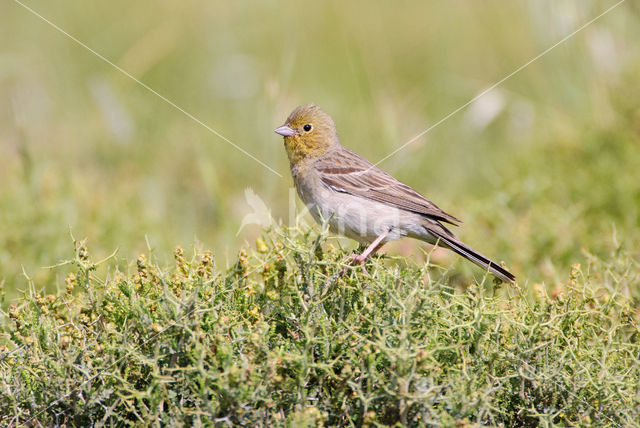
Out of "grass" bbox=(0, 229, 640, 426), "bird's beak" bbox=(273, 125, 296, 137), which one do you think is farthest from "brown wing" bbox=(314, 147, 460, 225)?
"grass" bbox=(0, 229, 640, 426)

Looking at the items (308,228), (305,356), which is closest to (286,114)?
(308,228)

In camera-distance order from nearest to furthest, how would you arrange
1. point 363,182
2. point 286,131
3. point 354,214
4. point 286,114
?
1. point 354,214
2. point 363,182
3. point 286,131
4. point 286,114

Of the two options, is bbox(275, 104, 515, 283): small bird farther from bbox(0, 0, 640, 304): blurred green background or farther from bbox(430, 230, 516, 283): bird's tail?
bbox(0, 0, 640, 304): blurred green background

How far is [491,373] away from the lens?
9.50ft

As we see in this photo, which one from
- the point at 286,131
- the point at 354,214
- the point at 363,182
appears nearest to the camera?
the point at 354,214

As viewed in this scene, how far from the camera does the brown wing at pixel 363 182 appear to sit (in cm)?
518

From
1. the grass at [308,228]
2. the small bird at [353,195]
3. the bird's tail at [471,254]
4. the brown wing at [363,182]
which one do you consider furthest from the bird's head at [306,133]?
the bird's tail at [471,254]

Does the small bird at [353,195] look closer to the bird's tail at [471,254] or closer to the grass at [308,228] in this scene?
the bird's tail at [471,254]

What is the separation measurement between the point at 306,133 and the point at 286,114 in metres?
1.56

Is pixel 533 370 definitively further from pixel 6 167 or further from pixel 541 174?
pixel 6 167

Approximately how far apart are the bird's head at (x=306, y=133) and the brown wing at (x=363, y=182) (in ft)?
0.38

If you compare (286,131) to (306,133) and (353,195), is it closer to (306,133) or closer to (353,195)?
(306,133)

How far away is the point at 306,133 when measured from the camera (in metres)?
5.58

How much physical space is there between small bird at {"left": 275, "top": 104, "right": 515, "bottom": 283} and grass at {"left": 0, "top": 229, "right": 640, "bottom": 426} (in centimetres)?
125
